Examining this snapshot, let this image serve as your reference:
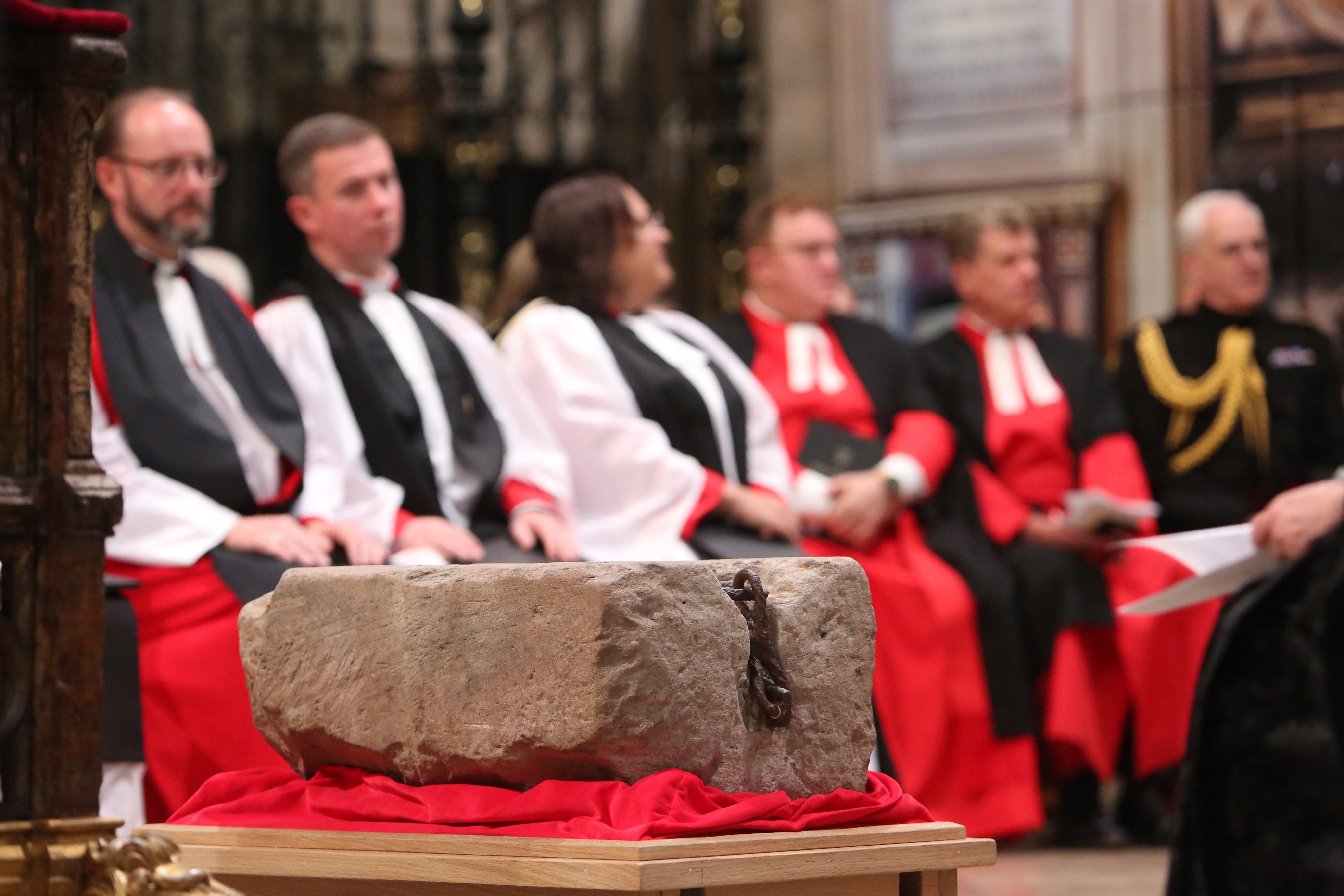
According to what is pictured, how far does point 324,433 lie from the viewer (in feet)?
14.0

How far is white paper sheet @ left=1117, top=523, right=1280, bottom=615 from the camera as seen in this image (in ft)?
11.6

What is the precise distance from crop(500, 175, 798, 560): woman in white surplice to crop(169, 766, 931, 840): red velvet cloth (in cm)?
199

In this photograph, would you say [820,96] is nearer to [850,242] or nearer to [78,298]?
[850,242]

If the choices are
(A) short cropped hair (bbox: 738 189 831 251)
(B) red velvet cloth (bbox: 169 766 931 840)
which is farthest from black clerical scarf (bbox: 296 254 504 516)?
(B) red velvet cloth (bbox: 169 766 931 840)

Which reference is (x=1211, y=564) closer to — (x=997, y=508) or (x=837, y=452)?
(x=837, y=452)

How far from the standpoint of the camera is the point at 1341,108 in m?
6.95

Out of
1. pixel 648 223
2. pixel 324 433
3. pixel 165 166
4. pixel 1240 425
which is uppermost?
pixel 165 166

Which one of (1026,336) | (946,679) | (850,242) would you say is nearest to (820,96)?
(850,242)

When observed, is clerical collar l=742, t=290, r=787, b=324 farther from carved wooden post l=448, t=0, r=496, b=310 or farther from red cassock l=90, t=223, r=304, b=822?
red cassock l=90, t=223, r=304, b=822

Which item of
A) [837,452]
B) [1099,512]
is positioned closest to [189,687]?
Result: [837,452]

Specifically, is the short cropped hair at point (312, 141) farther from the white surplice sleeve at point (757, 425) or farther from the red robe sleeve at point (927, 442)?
the red robe sleeve at point (927, 442)

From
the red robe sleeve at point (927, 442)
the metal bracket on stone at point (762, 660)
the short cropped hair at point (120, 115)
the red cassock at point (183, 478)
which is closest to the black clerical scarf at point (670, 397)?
the red robe sleeve at point (927, 442)

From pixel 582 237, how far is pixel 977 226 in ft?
5.47

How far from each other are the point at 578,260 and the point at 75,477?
2554 millimetres
